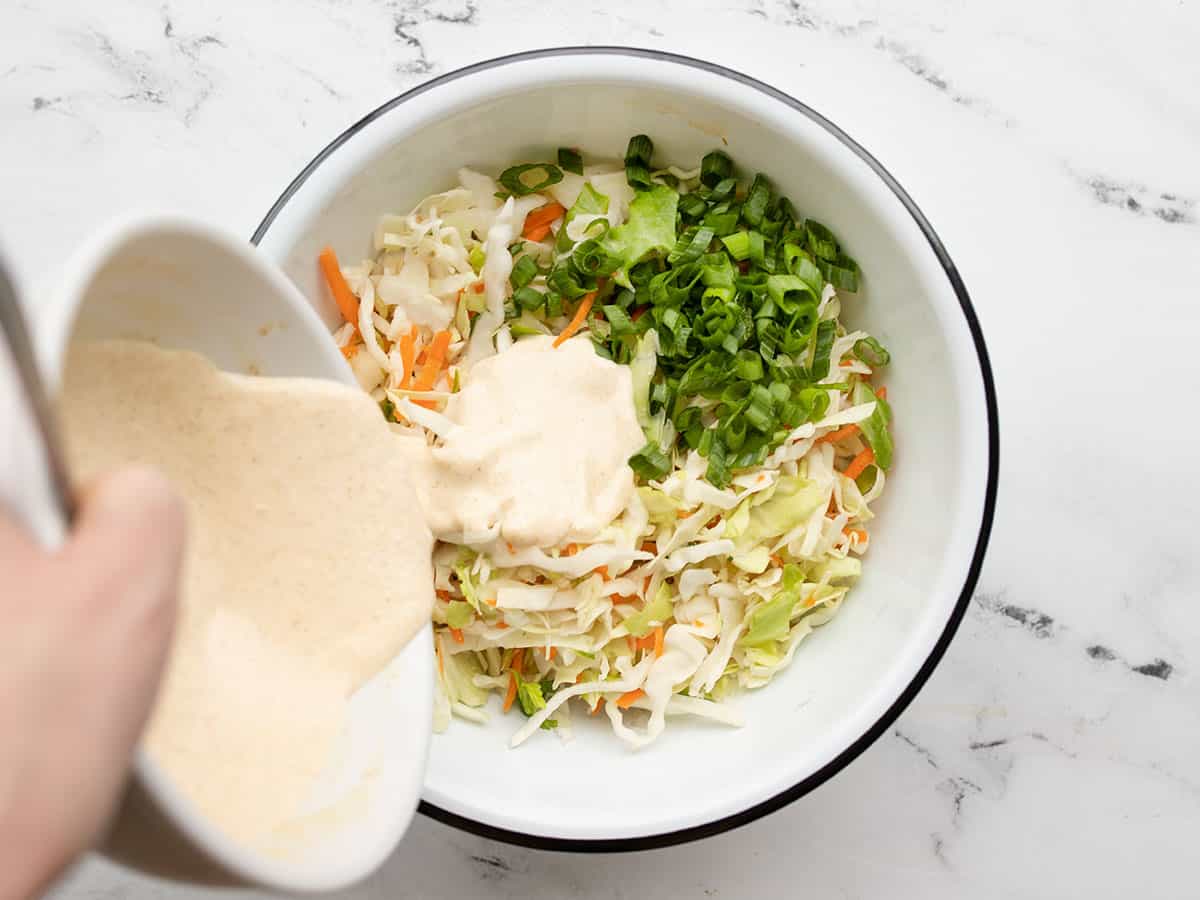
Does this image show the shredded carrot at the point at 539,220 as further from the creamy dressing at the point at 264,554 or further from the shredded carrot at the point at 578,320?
the creamy dressing at the point at 264,554

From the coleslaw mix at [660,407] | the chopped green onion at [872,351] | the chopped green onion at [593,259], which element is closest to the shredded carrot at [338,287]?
the coleslaw mix at [660,407]

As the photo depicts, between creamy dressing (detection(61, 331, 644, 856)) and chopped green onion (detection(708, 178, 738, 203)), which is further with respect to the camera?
chopped green onion (detection(708, 178, 738, 203))

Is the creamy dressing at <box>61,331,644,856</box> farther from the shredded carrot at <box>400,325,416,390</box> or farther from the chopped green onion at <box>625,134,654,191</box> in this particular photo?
the chopped green onion at <box>625,134,654,191</box>

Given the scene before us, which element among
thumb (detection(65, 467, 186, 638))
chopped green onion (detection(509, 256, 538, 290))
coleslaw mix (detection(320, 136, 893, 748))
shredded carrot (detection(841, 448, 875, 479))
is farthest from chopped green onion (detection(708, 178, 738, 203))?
thumb (detection(65, 467, 186, 638))

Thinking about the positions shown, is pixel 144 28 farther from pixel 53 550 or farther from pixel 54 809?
pixel 54 809

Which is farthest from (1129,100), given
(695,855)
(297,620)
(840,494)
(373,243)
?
(297,620)

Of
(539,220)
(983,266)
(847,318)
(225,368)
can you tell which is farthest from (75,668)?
(983,266)

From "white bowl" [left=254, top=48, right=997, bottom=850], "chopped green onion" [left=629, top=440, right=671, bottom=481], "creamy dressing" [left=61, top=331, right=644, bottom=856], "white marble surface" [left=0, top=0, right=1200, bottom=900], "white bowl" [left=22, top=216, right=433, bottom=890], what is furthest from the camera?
"white marble surface" [left=0, top=0, right=1200, bottom=900]
